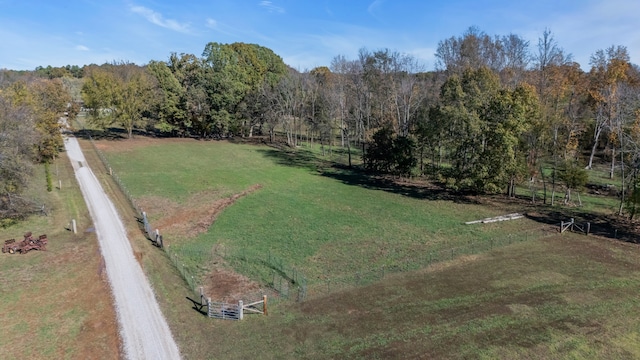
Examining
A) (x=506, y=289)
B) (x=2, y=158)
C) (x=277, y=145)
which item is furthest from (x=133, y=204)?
(x=277, y=145)

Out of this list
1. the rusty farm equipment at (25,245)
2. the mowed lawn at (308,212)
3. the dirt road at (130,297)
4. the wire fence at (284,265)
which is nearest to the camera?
the dirt road at (130,297)

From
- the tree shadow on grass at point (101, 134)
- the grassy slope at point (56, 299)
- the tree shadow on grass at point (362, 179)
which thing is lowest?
the grassy slope at point (56, 299)

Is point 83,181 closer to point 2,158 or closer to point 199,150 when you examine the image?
point 2,158

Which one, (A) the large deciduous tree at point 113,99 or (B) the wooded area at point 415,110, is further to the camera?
(A) the large deciduous tree at point 113,99

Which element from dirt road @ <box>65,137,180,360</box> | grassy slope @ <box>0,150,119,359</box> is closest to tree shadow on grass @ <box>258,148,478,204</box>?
dirt road @ <box>65,137,180,360</box>

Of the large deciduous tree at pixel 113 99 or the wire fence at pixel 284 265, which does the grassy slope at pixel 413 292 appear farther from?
the large deciduous tree at pixel 113 99

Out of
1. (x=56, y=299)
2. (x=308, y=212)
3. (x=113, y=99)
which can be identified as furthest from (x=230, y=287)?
(x=113, y=99)

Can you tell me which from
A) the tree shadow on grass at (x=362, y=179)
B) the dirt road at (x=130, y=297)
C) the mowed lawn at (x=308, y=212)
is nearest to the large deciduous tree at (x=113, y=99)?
the mowed lawn at (x=308, y=212)
